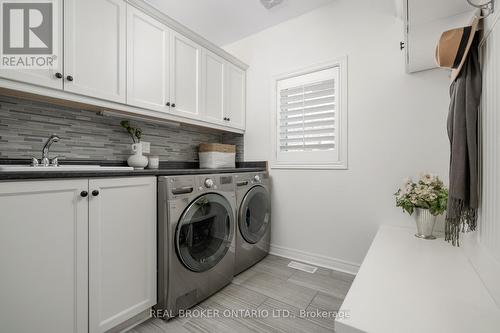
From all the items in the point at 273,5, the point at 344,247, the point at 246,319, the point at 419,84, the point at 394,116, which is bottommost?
the point at 246,319

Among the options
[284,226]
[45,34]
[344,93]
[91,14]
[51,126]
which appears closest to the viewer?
[45,34]

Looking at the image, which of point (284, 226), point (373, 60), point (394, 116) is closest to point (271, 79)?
point (373, 60)

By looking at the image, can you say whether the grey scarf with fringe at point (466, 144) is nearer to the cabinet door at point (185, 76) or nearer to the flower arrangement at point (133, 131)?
the cabinet door at point (185, 76)

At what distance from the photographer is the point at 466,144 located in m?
1.03

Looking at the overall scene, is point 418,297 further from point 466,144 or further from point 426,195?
point 426,195

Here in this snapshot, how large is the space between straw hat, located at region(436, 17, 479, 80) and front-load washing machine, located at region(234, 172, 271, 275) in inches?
62.8

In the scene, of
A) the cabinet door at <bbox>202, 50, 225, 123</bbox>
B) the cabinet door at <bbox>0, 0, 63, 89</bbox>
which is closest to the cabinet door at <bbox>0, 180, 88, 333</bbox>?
the cabinet door at <bbox>0, 0, 63, 89</bbox>

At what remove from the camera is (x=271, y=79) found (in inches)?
102

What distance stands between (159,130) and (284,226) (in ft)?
5.65

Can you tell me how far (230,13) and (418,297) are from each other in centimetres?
274

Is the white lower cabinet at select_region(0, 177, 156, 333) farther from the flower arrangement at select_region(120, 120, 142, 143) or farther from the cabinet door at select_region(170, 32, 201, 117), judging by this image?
the cabinet door at select_region(170, 32, 201, 117)

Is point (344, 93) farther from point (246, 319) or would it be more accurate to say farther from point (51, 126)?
point (51, 126)

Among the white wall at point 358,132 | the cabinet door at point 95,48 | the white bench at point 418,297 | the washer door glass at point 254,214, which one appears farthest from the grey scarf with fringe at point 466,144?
the cabinet door at point 95,48

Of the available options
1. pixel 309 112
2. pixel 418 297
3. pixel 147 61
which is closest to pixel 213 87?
pixel 147 61
